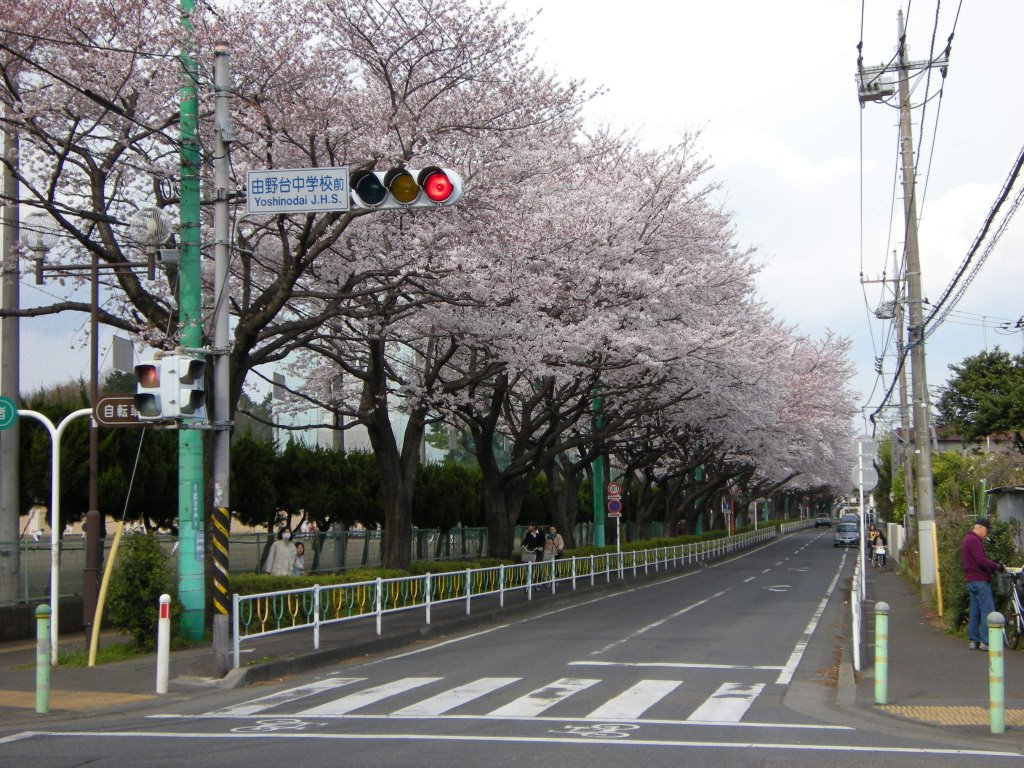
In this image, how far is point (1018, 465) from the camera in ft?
114

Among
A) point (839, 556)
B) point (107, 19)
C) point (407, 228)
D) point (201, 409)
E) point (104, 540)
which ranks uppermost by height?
point (107, 19)

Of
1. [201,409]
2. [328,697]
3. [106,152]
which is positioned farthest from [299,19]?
[328,697]

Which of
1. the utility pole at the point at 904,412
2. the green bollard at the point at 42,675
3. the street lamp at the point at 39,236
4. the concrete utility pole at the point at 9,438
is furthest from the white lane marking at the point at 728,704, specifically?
the utility pole at the point at 904,412

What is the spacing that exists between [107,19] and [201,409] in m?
6.89

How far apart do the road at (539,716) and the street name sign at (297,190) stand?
5.50m

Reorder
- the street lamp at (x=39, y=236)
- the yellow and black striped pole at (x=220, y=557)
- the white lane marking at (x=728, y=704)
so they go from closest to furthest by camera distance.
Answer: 1. the white lane marking at (x=728, y=704)
2. the yellow and black striped pole at (x=220, y=557)
3. the street lamp at (x=39, y=236)

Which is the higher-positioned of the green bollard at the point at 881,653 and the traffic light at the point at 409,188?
the traffic light at the point at 409,188

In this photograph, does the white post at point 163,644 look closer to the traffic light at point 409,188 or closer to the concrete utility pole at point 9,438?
the traffic light at point 409,188

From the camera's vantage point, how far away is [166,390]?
12.2 m

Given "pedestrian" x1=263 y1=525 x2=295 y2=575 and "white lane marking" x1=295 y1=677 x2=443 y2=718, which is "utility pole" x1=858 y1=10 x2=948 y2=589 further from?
"white lane marking" x1=295 y1=677 x2=443 y2=718

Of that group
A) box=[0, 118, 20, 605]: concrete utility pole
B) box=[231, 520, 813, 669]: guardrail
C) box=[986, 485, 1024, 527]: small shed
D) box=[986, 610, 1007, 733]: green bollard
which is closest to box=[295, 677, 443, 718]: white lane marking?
box=[231, 520, 813, 669]: guardrail

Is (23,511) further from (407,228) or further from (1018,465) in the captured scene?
(1018,465)

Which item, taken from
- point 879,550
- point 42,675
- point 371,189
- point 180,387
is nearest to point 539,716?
point 42,675

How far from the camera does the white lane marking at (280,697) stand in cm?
1085
